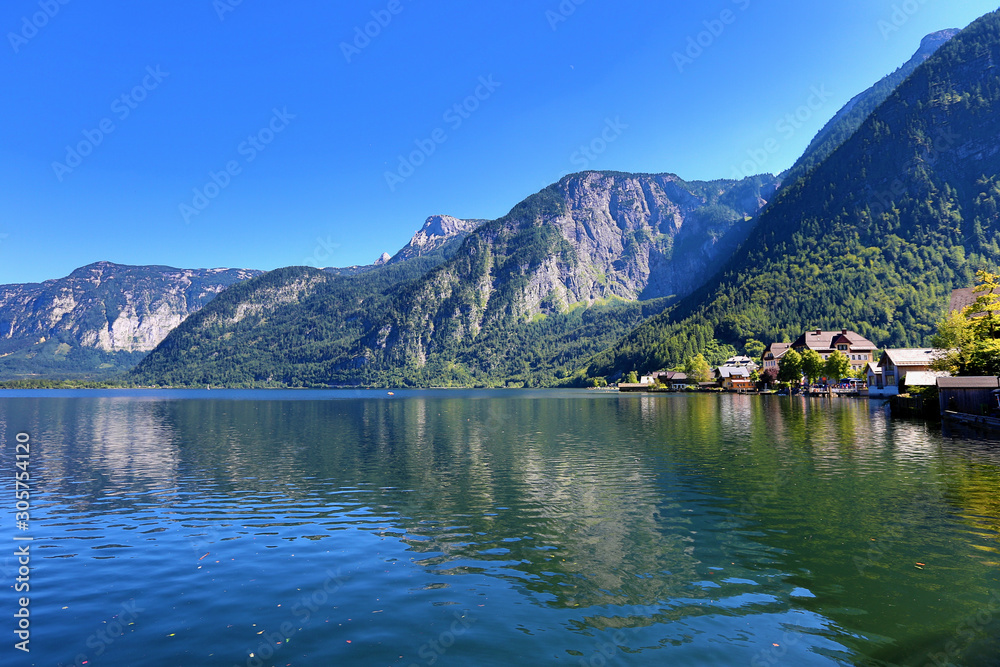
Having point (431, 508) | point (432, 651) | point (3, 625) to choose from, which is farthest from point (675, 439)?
point (3, 625)

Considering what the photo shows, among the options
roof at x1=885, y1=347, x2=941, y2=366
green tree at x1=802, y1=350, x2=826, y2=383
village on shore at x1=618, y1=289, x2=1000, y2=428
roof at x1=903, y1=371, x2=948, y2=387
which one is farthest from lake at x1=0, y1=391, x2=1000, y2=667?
green tree at x1=802, y1=350, x2=826, y2=383

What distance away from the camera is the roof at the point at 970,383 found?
223 feet

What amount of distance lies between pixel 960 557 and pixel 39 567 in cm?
3402

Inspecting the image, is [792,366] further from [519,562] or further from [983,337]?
[519,562]

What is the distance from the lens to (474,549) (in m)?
21.7

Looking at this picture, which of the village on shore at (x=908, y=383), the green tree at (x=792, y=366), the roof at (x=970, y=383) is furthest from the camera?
the green tree at (x=792, y=366)

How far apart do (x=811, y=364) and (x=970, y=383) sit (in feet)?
349

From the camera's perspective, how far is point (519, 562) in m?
20.0

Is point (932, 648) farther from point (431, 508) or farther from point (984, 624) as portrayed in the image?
point (431, 508)

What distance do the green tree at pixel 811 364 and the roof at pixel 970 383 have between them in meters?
101

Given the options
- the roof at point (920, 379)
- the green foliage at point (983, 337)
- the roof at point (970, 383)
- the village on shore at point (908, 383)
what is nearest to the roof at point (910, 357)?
the village on shore at point (908, 383)

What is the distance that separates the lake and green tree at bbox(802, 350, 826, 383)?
13731cm

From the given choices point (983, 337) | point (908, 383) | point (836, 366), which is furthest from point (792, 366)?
point (983, 337)

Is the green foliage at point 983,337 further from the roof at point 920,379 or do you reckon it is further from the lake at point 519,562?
the lake at point 519,562
